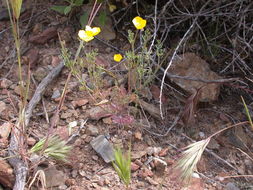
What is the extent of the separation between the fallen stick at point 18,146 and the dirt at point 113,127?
48 millimetres

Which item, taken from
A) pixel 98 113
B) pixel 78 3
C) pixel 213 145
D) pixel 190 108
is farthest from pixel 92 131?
pixel 78 3

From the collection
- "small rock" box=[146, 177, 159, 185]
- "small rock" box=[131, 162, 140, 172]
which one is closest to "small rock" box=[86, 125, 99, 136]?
"small rock" box=[131, 162, 140, 172]

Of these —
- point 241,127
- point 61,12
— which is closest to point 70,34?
point 61,12

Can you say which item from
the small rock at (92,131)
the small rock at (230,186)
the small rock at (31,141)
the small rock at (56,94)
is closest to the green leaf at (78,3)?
the small rock at (56,94)

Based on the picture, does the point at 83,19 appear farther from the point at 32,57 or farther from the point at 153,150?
the point at 153,150

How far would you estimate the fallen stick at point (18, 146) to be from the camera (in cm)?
161

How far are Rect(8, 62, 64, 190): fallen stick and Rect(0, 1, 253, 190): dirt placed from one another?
0.16 ft

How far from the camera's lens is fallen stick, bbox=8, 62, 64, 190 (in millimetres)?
1612

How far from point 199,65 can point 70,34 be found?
906mm

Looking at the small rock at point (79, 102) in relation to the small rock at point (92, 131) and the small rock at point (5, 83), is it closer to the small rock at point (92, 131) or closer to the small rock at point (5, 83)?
the small rock at point (92, 131)

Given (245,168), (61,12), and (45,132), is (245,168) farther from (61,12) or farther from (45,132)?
(61,12)

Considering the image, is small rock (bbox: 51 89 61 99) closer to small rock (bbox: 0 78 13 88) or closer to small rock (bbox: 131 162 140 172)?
small rock (bbox: 0 78 13 88)

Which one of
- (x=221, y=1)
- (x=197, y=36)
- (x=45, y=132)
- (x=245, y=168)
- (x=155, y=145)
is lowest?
(x=245, y=168)

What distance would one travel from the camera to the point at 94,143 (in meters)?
1.92
